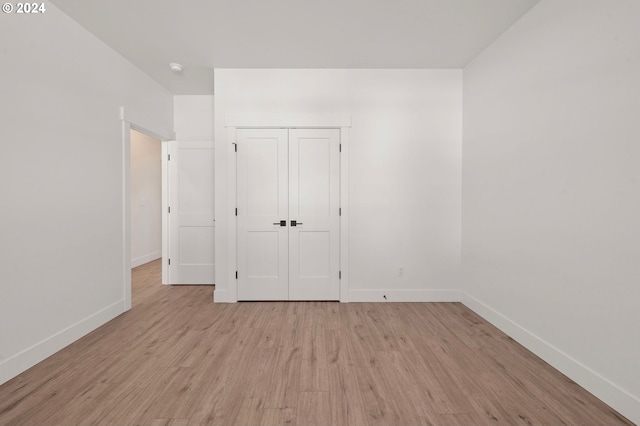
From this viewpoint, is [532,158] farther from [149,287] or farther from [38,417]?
[149,287]

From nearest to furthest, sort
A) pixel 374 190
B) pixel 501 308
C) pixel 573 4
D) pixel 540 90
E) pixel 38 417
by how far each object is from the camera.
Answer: pixel 38 417 → pixel 573 4 → pixel 540 90 → pixel 501 308 → pixel 374 190

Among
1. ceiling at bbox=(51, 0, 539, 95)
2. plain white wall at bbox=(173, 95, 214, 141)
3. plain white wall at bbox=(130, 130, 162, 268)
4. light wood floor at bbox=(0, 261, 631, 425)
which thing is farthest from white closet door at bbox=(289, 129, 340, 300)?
plain white wall at bbox=(130, 130, 162, 268)

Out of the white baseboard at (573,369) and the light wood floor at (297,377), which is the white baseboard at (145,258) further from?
the white baseboard at (573,369)

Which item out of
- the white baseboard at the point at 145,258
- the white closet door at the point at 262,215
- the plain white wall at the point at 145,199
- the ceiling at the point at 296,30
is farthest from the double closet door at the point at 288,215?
the plain white wall at the point at 145,199

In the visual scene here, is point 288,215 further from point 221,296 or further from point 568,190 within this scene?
point 568,190

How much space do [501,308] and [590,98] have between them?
1973 mm

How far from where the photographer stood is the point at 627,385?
5.43ft

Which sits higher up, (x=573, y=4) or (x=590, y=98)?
(x=573, y=4)

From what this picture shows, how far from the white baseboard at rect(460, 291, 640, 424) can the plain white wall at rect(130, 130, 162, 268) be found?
6.11m

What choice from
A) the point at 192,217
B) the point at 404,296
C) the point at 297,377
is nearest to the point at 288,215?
the point at 192,217

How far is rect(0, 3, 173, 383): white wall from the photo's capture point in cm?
201

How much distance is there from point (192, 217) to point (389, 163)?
3.04 meters

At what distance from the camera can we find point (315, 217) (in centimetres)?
354

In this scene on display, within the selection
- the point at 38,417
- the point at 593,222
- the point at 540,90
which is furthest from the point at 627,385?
the point at 38,417
